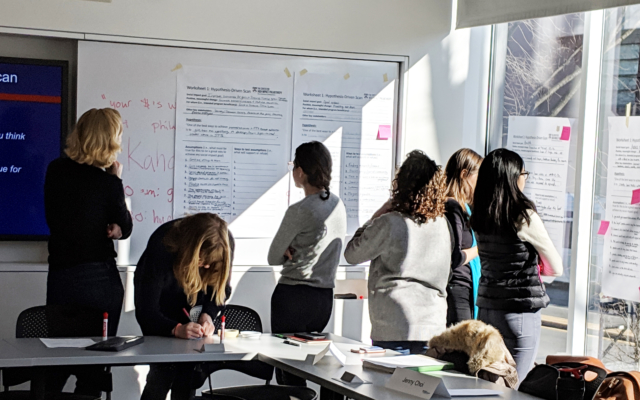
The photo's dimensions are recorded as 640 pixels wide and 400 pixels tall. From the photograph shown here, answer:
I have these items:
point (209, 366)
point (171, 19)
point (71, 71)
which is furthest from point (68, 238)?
point (171, 19)

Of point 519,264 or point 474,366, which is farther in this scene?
point 519,264

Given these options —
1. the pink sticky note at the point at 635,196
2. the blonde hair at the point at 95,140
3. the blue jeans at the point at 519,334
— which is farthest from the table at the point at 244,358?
the pink sticky note at the point at 635,196

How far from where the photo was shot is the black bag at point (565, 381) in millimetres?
2350

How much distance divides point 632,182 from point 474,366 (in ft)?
6.25

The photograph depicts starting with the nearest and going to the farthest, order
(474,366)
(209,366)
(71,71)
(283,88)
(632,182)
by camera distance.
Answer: (474,366)
(209,366)
(632,182)
(71,71)
(283,88)

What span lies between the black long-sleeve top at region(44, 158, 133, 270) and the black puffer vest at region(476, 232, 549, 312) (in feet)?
5.82

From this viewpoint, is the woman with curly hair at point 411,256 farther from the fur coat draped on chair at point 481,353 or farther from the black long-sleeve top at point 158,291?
the black long-sleeve top at point 158,291

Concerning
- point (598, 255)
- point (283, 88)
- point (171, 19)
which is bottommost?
point (598, 255)

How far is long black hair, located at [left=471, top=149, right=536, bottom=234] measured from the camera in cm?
338

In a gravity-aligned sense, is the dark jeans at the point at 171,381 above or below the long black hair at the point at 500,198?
below

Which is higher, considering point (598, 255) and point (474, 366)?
point (598, 255)

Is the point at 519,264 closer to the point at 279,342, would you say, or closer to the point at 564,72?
the point at 279,342

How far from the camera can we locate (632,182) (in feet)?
13.4

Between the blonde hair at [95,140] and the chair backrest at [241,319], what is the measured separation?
3.08 feet
